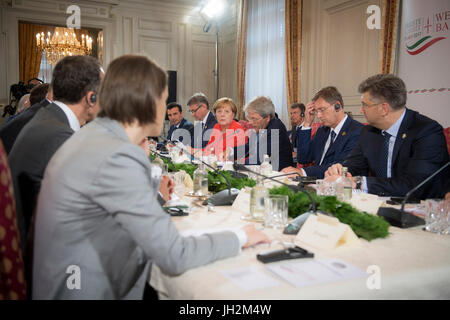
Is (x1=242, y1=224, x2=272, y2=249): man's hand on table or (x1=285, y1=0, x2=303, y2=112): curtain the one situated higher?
(x1=285, y1=0, x2=303, y2=112): curtain

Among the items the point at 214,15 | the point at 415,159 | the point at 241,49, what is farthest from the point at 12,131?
the point at 214,15

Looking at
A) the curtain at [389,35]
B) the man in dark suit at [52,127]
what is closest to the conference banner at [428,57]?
the curtain at [389,35]

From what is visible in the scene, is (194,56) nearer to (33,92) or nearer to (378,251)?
(33,92)

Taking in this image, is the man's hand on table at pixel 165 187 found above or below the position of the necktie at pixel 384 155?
below

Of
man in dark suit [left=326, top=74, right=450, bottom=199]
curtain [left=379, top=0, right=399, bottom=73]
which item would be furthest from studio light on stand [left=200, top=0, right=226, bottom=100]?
man in dark suit [left=326, top=74, right=450, bottom=199]

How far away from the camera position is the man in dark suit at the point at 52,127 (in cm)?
150

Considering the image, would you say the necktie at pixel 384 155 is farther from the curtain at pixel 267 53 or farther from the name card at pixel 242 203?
the curtain at pixel 267 53

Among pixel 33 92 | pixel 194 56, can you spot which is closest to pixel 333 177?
pixel 33 92

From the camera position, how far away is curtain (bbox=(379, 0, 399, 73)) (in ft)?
13.2

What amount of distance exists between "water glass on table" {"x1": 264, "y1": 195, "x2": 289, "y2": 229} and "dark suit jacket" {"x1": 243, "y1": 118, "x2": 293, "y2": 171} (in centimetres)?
211

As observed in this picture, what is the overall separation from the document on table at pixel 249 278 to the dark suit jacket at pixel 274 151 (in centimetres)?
262

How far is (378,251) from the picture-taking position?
1.16 metres

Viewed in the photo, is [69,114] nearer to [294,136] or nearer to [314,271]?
[314,271]

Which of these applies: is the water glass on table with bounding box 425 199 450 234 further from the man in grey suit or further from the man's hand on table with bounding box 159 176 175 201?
the man's hand on table with bounding box 159 176 175 201
